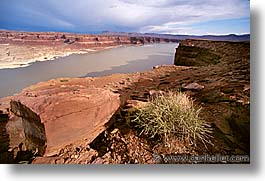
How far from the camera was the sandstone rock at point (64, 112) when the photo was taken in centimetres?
147

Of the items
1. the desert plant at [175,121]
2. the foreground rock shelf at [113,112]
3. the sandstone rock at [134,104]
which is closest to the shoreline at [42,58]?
the foreground rock shelf at [113,112]

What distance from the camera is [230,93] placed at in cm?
160

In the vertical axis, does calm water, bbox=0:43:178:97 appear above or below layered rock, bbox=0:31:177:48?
below

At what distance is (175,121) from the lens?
1.50 metres

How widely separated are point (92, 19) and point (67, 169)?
3.14 ft

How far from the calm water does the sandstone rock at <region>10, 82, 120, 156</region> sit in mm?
80

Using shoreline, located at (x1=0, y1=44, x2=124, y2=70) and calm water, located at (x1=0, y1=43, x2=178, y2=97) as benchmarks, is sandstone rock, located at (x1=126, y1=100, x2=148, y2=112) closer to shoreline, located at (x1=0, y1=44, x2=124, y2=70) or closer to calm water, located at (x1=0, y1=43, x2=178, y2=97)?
calm water, located at (x1=0, y1=43, x2=178, y2=97)

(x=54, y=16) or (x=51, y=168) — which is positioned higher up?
(x=54, y=16)

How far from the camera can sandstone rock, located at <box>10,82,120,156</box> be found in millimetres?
1475

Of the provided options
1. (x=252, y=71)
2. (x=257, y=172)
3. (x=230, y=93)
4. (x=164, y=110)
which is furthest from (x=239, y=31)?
(x=257, y=172)

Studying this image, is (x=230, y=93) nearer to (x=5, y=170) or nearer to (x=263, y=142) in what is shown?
(x=263, y=142)

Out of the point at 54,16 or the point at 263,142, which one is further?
the point at 54,16

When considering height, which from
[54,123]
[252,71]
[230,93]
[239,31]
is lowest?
[54,123]

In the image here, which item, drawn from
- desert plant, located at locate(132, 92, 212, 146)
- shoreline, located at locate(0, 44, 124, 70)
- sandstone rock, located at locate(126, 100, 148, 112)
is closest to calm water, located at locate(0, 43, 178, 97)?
shoreline, located at locate(0, 44, 124, 70)
